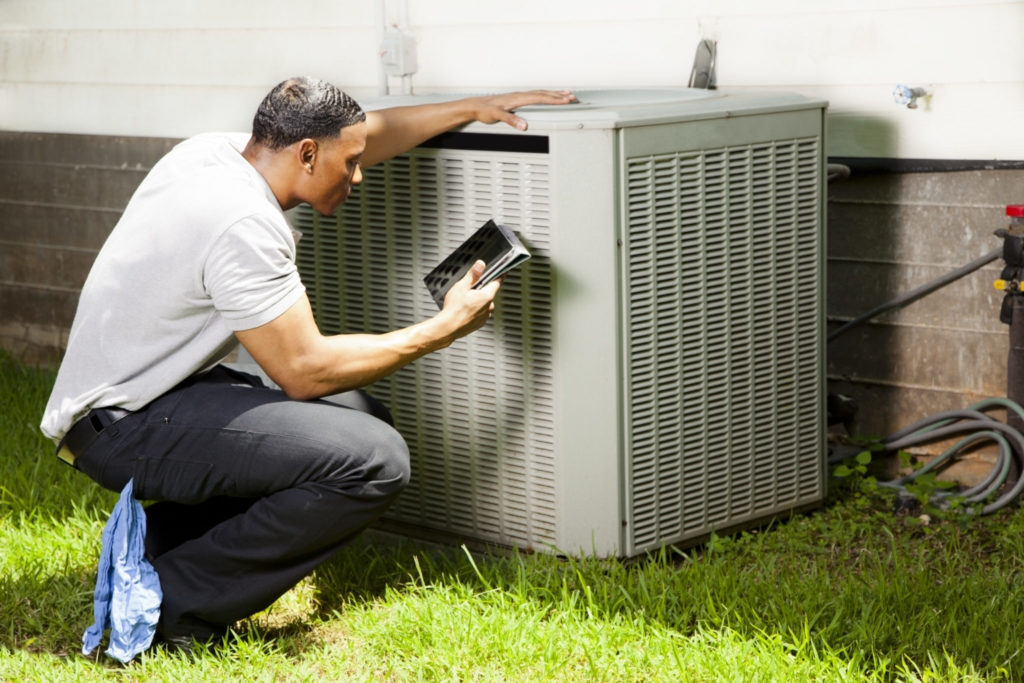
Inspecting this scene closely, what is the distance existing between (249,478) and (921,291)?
6.55 feet

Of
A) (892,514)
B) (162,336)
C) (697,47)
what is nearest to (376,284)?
(162,336)

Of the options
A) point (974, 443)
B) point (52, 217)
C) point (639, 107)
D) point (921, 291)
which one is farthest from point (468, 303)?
point (52, 217)

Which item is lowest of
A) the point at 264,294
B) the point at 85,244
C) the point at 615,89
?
the point at 85,244

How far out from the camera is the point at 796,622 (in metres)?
2.94

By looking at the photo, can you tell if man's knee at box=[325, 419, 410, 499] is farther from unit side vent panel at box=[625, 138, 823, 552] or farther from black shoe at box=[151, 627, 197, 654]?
unit side vent panel at box=[625, 138, 823, 552]

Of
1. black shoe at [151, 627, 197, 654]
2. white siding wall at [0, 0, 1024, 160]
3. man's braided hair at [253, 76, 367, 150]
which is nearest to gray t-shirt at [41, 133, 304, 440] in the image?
man's braided hair at [253, 76, 367, 150]

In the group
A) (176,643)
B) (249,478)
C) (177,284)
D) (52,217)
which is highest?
(177,284)

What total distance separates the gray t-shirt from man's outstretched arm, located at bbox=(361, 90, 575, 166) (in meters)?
0.37

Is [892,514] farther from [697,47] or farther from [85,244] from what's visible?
[85,244]

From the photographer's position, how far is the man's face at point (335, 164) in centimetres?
305

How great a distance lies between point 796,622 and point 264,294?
1.30 metres

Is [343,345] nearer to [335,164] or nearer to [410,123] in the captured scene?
[335,164]

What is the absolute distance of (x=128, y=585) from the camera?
296 cm

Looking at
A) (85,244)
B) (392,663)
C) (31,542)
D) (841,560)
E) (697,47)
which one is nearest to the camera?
(392,663)
